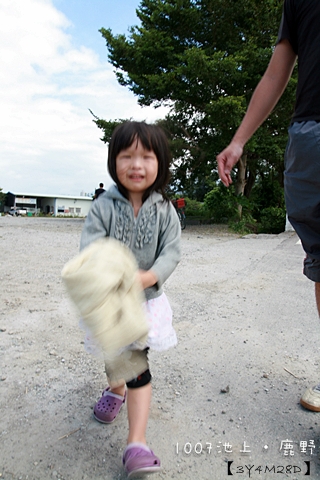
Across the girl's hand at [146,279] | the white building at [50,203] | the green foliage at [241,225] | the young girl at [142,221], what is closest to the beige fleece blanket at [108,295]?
the girl's hand at [146,279]

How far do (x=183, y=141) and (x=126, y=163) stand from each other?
38.4 ft

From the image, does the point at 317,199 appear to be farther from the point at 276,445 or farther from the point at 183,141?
the point at 183,141

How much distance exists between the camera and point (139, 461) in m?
1.28

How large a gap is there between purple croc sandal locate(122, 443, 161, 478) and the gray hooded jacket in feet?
1.80

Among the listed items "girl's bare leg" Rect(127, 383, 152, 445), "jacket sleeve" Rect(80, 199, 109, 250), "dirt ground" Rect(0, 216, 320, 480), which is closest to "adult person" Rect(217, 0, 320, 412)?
"dirt ground" Rect(0, 216, 320, 480)

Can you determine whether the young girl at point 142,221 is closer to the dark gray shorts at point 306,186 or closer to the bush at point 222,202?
the dark gray shorts at point 306,186

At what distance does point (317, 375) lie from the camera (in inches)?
81.1

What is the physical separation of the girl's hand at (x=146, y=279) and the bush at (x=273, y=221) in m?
13.7

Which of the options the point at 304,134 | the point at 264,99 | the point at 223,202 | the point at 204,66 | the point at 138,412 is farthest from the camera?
the point at 223,202

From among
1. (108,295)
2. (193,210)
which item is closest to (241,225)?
(193,210)

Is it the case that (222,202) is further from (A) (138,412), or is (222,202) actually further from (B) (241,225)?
(A) (138,412)

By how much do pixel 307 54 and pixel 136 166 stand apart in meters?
0.89

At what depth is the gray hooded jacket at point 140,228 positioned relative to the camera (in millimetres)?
1445

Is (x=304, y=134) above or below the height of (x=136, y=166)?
above
